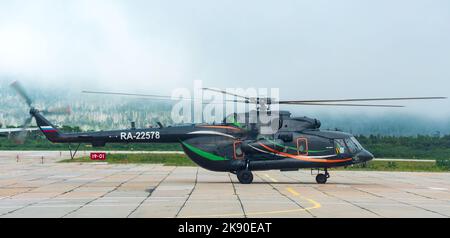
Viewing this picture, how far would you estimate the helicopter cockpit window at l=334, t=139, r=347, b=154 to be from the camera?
34.1 m

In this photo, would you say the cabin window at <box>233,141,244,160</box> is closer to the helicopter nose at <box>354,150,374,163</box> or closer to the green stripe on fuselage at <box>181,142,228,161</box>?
the green stripe on fuselage at <box>181,142,228,161</box>

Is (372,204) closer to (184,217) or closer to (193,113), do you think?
(184,217)

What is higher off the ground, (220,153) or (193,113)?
(193,113)

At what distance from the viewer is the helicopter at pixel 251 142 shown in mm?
33656

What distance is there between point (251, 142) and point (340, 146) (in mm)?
5080

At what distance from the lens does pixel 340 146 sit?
34.2m

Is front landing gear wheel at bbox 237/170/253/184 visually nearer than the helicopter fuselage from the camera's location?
No

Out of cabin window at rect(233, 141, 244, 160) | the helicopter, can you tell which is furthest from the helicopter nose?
cabin window at rect(233, 141, 244, 160)

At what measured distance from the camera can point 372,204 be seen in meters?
23.3

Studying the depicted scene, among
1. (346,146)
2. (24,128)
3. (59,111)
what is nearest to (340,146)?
(346,146)

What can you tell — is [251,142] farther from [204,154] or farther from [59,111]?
[59,111]

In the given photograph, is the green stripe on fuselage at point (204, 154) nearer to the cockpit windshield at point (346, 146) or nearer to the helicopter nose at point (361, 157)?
the cockpit windshield at point (346, 146)
